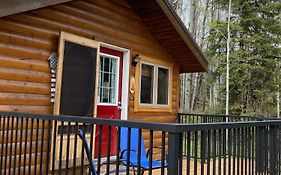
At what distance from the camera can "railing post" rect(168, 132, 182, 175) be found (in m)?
1.75

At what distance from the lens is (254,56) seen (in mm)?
11727

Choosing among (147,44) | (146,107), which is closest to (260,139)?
(146,107)

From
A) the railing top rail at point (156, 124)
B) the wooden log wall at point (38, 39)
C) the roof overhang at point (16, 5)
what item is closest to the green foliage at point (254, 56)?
the wooden log wall at point (38, 39)

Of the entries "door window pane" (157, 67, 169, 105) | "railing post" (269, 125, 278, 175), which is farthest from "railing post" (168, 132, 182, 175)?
"door window pane" (157, 67, 169, 105)

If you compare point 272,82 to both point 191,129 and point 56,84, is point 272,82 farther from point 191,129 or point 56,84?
point 191,129

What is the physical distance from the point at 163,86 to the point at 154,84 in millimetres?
402

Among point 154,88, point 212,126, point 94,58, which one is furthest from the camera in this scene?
point 154,88

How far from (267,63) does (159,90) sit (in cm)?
706

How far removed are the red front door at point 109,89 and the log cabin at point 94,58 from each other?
0.06 feet

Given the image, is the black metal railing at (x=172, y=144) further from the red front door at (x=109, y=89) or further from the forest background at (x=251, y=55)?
the forest background at (x=251, y=55)

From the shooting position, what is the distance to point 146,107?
6.15m

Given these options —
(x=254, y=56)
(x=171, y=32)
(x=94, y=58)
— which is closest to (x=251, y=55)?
(x=254, y=56)

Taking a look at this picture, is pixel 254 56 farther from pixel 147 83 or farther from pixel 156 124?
pixel 156 124

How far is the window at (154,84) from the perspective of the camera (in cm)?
616
